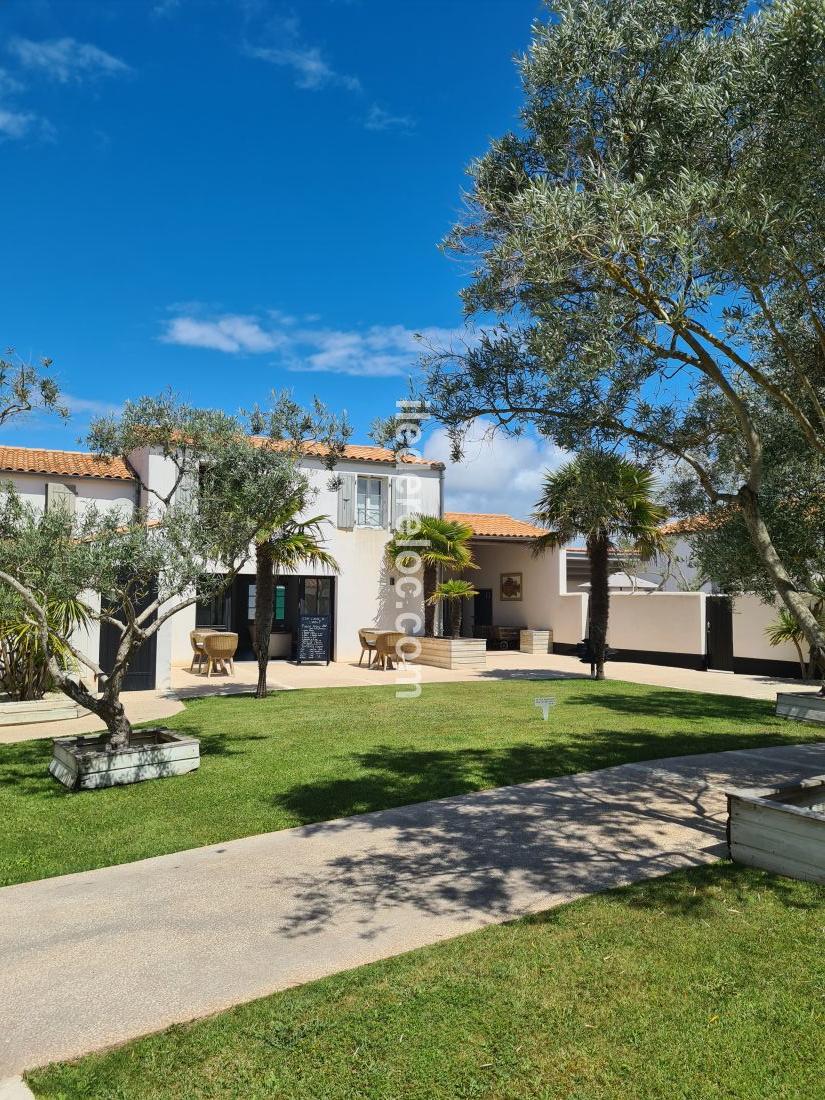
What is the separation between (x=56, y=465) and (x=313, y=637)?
8.50 meters

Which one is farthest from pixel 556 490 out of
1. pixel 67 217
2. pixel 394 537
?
pixel 67 217

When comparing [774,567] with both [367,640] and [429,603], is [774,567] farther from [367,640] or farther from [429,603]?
[429,603]

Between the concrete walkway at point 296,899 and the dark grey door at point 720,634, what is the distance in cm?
1390

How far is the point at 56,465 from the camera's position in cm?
2041

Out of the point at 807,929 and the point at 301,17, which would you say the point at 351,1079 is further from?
the point at 301,17

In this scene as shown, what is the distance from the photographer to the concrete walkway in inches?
144

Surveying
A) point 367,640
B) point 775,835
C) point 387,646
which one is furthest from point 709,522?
point 367,640

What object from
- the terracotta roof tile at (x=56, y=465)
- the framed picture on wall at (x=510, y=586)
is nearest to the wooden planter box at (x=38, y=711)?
the terracotta roof tile at (x=56, y=465)

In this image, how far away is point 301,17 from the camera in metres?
10.0

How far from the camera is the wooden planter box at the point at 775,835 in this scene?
4977 mm

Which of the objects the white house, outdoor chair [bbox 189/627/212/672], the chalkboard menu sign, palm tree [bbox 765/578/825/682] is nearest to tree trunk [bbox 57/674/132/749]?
outdoor chair [bbox 189/627/212/672]

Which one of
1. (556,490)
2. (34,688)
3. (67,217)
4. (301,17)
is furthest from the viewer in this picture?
(556,490)

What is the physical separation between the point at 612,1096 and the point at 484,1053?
54 centimetres

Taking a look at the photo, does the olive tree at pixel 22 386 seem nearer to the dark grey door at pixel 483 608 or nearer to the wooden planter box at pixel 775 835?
the wooden planter box at pixel 775 835
